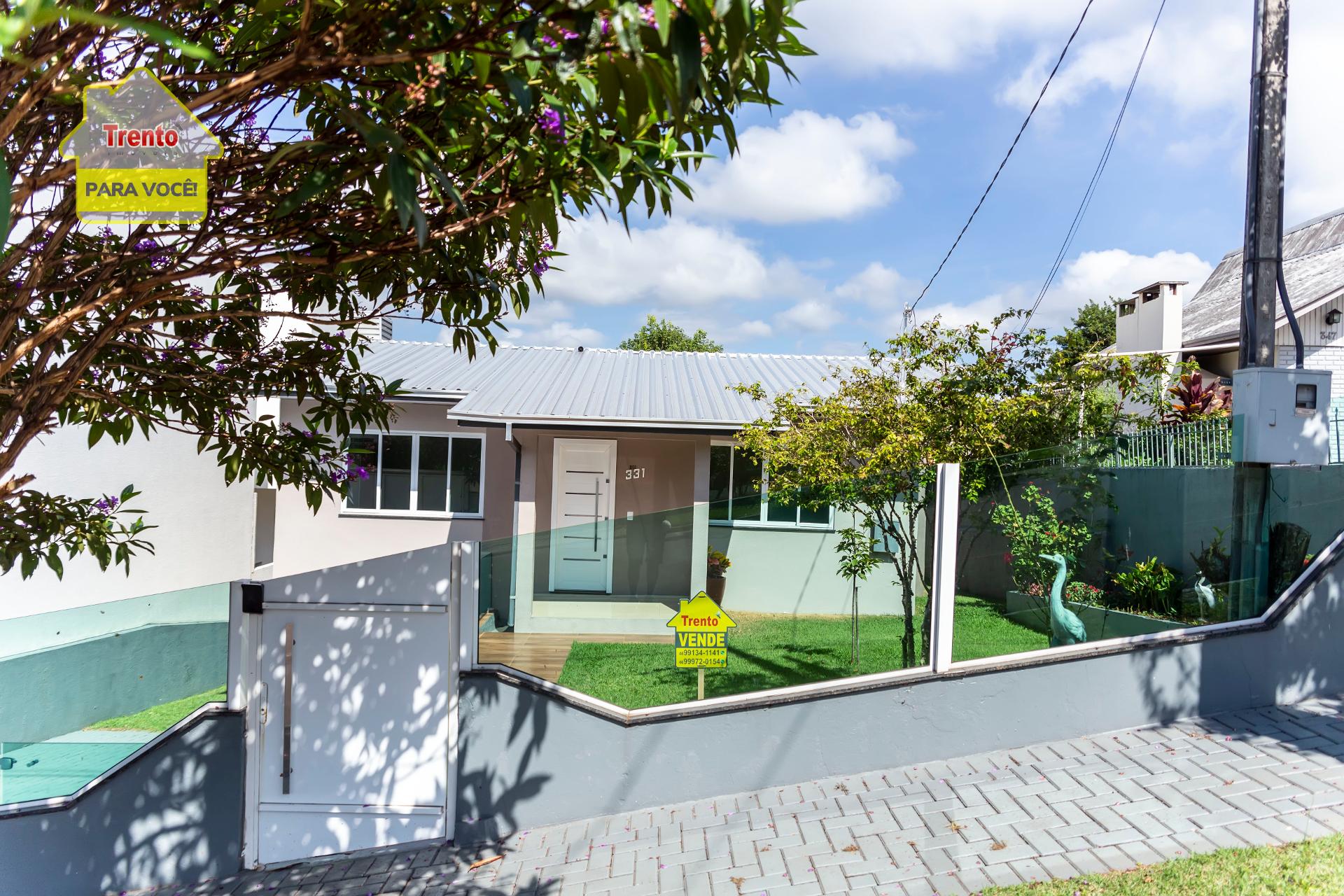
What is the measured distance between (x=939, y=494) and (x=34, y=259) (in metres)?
5.46

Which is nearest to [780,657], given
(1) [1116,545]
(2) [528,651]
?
(2) [528,651]

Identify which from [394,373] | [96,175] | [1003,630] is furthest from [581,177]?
[394,373]

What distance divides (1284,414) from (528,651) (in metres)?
5.80

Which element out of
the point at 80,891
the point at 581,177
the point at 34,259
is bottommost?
the point at 80,891

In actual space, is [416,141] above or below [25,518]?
above

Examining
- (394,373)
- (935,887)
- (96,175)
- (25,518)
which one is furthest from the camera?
(394,373)

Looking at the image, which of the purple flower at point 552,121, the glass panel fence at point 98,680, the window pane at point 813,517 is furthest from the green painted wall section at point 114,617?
the window pane at point 813,517

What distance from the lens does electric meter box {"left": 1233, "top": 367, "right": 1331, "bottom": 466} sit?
616cm

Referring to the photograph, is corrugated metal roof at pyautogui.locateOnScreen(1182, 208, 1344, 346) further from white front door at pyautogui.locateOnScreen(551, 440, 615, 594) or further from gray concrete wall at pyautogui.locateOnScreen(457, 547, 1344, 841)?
white front door at pyautogui.locateOnScreen(551, 440, 615, 594)

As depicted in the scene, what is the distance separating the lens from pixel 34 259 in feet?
9.90

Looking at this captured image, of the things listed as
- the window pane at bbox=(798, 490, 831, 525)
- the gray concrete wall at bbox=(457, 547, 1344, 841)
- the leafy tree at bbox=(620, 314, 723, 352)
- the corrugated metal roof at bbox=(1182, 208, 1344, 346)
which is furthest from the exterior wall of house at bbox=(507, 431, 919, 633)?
the leafy tree at bbox=(620, 314, 723, 352)

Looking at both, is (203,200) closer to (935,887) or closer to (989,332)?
(935,887)

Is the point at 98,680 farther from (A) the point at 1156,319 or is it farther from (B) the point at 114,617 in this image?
(A) the point at 1156,319

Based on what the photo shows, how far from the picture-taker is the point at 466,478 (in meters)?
13.1
